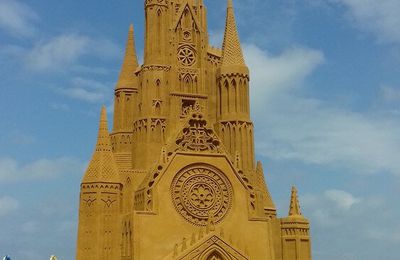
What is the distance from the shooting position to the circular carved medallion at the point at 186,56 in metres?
44.2

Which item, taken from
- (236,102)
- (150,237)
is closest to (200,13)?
(236,102)

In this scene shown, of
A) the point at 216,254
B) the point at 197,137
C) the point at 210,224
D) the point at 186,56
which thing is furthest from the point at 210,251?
the point at 186,56

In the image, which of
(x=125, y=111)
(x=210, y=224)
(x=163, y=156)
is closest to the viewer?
(x=210, y=224)

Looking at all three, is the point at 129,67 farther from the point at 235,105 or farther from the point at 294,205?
the point at 294,205

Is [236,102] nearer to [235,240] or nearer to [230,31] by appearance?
[230,31]

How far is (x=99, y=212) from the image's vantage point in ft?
121

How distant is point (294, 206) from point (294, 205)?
0.07 m

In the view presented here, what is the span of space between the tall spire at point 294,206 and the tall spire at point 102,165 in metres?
13.2

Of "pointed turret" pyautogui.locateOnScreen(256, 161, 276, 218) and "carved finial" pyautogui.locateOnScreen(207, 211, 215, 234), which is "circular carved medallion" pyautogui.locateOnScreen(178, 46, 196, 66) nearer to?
"pointed turret" pyautogui.locateOnScreen(256, 161, 276, 218)

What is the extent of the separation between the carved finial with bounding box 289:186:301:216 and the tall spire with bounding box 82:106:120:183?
13.2 metres

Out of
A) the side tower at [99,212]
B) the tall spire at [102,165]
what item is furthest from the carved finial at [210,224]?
the tall spire at [102,165]

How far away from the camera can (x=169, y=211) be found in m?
37.4

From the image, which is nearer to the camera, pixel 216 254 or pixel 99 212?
pixel 216 254

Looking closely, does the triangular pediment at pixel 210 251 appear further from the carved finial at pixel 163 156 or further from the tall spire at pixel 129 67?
the tall spire at pixel 129 67
